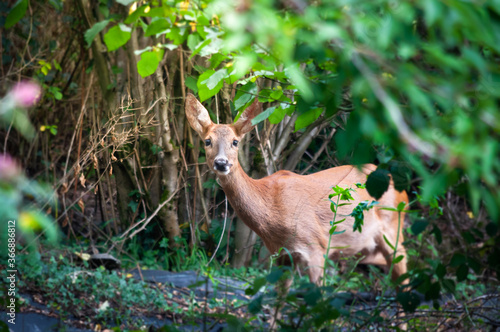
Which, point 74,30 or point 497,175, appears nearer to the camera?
point 497,175

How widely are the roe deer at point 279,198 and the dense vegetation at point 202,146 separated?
14.1 inches

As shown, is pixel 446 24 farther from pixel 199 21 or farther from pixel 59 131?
pixel 59 131

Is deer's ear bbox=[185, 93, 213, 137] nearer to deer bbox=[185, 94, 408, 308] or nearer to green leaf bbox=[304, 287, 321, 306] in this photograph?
deer bbox=[185, 94, 408, 308]

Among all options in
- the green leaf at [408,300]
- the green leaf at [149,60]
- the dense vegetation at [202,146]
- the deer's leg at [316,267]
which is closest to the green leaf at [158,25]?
the dense vegetation at [202,146]

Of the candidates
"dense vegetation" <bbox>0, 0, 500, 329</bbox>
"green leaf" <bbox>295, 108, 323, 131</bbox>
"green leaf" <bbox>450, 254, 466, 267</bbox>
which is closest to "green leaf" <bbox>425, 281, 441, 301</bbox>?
"dense vegetation" <bbox>0, 0, 500, 329</bbox>

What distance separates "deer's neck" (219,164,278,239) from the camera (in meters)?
4.89

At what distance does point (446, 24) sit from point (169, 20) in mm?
1536

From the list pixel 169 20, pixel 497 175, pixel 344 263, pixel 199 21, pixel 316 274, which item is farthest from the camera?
pixel 344 263

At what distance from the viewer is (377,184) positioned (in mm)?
2426

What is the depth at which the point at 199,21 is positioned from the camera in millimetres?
2354

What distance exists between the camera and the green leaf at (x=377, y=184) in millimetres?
2398


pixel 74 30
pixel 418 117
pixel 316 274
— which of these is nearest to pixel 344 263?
pixel 316 274

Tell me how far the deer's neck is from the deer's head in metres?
0.14

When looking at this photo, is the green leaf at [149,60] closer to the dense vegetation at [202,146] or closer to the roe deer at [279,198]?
the dense vegetation at [202,146]
